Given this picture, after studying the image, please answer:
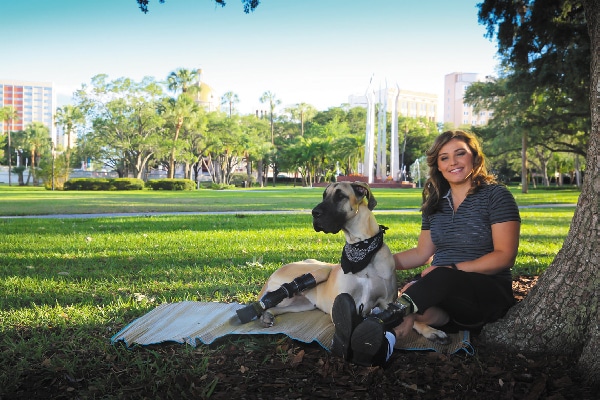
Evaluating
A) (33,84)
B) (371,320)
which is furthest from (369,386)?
(33,84)

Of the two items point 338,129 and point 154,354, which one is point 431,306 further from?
point 338,129

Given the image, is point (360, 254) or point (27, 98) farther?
point (27, 98)

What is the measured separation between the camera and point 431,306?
3242 mm

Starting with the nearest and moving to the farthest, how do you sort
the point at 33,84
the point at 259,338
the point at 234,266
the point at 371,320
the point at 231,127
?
the point at 371,320 → the point at 259,338 → the point at 234,266 → the point at 231,127 → the point at 33,84

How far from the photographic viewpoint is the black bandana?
11.5 feet

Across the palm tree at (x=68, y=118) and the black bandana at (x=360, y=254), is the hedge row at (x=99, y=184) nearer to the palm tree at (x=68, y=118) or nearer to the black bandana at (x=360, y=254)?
the palm tree at (x=68, y=118)

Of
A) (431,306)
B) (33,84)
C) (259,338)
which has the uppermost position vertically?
(33,84)

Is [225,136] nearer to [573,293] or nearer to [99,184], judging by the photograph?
[99,184]

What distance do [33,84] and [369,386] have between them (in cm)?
22233

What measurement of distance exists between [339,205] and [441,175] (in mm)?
997

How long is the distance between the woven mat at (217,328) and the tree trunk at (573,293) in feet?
1.18

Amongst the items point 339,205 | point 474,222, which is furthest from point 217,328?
point 474,222

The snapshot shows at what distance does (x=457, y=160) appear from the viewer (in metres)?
3.74

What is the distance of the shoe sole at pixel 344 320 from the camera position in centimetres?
296
